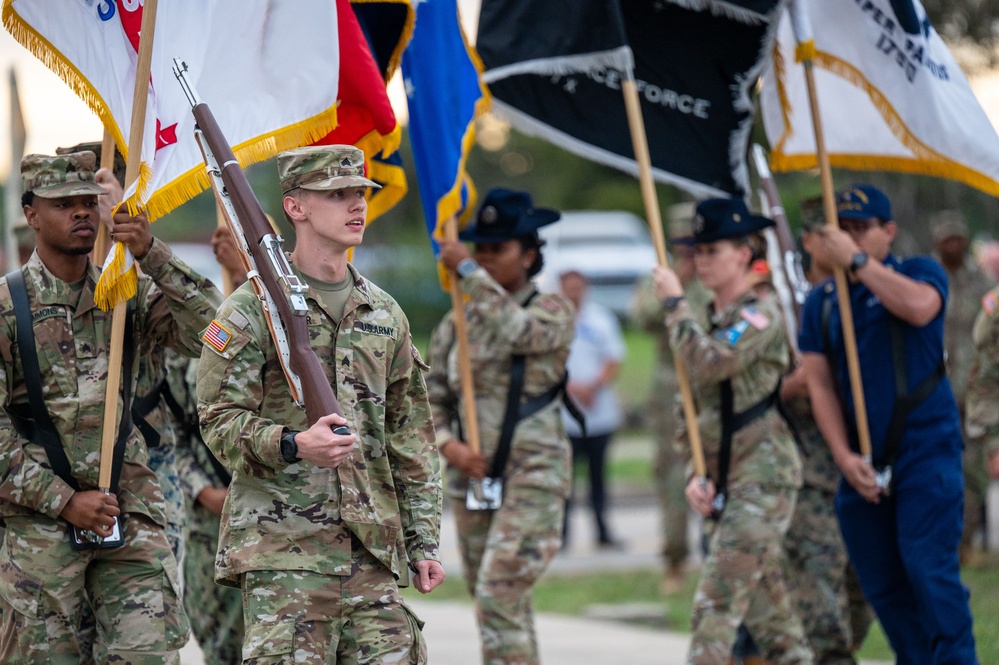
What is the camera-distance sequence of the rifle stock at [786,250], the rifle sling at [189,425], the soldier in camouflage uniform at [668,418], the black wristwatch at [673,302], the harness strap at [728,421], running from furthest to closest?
1. the soldier in camouflage uniform at [668,418]
2. the rifle stock at [786,250]
3. the harness strap at [728,421]
4. the black wristwatch at [673,302]
5. the rifle sling at [189,425]

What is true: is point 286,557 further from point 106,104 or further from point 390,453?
point 106,104

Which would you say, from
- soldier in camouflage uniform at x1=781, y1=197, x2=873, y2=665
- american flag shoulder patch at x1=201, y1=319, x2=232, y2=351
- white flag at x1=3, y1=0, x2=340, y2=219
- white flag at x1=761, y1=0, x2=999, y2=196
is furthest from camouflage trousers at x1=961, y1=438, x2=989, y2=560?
american flag shoulder patch at x1=201, y1=319, x2=232, y2=351

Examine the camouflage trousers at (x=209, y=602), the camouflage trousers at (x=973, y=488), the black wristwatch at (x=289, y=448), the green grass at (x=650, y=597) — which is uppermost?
the black wristwatch at (x=289, y=448)

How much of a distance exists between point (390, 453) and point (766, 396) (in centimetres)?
280

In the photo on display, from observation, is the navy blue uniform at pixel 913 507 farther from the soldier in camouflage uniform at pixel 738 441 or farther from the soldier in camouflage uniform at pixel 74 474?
the soldier in camouflage uniform at pixel 74 474

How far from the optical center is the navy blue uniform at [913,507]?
6719 millimetres

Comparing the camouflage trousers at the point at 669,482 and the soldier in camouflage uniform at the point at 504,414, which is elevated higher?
the soldier in camouflage uniform at the point at 504,414

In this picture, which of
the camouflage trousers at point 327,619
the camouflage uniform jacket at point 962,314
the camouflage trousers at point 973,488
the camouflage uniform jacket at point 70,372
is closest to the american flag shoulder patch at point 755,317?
the camouflage uniform jacket at point 70,372

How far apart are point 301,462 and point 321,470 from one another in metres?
0.07

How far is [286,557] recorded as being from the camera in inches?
189

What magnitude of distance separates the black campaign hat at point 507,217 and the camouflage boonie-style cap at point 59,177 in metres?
2.53

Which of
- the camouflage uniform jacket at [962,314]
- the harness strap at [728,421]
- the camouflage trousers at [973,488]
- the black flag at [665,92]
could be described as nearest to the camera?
the harness strap at [728,421]

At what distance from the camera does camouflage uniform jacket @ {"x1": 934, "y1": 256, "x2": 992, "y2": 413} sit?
12039 millimetres

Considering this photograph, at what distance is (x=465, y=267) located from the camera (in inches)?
292
